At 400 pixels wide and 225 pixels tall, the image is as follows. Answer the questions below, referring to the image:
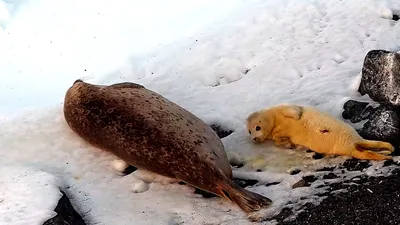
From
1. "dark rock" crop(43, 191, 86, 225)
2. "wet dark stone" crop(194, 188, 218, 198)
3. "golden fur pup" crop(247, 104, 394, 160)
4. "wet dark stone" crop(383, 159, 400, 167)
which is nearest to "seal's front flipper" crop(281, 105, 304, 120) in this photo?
"golden fur pup" crop(247, 104, 394, 160)

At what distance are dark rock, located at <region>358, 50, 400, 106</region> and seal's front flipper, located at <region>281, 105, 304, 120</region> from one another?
1.96 feet

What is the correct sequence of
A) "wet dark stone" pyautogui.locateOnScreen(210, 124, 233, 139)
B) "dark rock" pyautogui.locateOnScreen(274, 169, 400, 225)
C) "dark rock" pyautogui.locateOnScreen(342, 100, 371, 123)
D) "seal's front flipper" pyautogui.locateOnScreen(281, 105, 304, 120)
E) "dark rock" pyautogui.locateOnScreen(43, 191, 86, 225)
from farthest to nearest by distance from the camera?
1. "wet dark stone" pyautogui.locateOnScreen(210, 124, 233, 139)
2. "dark rock" pyautogui.locateOnScreen(342, 100, 371, 123)
3. "seal's front flipper" pyautogui.locateOnScreen(281, 105, 304, 120)
4. "dark rock" pyautogui.locateOnScreen(43, 191, 86, 225)
5. "dark rock" pyautogui.locateOnScreen(274, 169, 400, 225)

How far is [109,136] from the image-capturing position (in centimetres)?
424

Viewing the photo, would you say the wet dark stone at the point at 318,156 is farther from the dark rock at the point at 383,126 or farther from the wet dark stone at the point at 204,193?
the wet dark stone at the point at 204,193

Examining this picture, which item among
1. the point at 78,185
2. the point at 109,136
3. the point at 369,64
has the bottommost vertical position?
the point at 78,185

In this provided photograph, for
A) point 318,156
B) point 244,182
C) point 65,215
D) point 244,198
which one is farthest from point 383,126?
point 65,215

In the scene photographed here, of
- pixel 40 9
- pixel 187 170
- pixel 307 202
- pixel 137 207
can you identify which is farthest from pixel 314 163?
pixel 40 9

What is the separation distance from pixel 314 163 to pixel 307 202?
1.56 ft

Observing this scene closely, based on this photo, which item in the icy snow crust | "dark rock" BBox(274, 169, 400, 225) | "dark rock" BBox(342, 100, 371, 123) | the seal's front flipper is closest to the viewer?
"dark rock" BBox(274, 169, 400, 225)

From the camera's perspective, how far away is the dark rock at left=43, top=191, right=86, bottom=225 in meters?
3.46

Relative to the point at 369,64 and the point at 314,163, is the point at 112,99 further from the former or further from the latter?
the point at 369,64

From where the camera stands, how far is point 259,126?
418 centimetres

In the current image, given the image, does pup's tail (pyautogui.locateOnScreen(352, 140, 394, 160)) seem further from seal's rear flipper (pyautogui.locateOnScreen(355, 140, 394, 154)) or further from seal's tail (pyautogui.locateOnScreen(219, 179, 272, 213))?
seal's tail (pyautogui.locateOnScreen(219, 179, 272, 213))

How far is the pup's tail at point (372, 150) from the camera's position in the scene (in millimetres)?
3729
